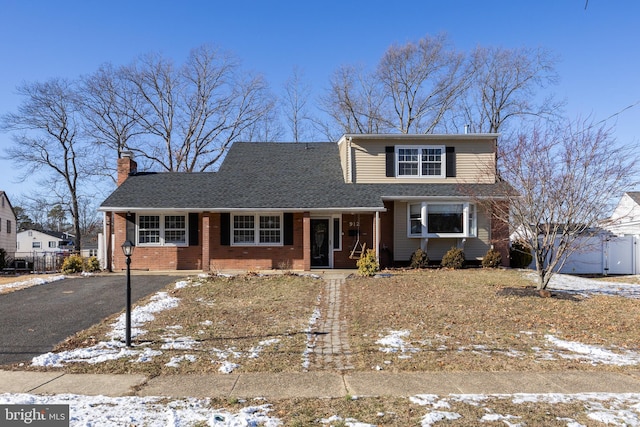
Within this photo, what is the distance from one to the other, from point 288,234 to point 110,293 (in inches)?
276

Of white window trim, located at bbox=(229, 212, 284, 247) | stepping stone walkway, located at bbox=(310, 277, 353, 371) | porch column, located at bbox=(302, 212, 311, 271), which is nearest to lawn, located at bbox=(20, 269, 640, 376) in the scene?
stepping stone walkway, located at bbox=(310, 277, 353, 371)

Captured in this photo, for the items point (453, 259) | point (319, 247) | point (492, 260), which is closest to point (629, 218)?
point (492, 260)

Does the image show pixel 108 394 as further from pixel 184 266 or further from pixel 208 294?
pixel 184 266

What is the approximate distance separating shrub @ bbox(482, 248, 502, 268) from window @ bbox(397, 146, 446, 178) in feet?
12.2

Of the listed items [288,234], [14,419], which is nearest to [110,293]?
[288,234]

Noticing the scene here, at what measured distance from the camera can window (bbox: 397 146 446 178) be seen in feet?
60.6

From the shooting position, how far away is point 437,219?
17.5 meters

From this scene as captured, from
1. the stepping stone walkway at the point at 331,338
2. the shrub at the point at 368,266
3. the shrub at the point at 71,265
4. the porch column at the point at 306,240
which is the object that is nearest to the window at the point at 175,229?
the shrub at the point at 71,265

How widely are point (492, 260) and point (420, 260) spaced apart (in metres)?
→ 2.90

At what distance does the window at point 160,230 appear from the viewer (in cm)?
1755

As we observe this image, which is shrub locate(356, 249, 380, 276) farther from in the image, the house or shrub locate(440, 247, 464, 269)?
shrub locate(440, 247, 464, 269)

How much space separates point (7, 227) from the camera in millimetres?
34906

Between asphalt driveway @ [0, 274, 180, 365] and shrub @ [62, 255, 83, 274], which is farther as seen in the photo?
shrub @ [62, 255, 83, 274]

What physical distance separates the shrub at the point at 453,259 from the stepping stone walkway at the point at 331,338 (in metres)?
6.69
